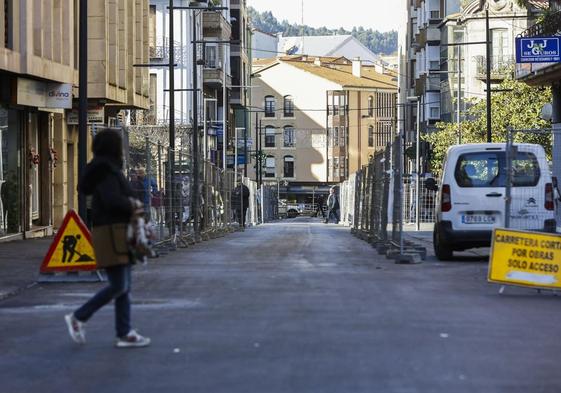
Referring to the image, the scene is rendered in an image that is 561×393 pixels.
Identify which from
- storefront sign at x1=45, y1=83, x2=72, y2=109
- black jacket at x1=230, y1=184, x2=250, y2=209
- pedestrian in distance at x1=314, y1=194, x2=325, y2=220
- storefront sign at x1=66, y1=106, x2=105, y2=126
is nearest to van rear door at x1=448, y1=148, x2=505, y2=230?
storefront sign at x1=45, y1=83, x2=72, y2=109

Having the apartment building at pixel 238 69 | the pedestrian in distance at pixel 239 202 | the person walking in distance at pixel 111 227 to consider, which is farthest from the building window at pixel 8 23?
the apartment building at pixel 238 69

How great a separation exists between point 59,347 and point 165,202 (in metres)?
17.3

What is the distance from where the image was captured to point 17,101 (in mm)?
31125

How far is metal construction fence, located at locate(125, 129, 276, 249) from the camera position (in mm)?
24094

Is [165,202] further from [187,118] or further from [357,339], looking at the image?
[187,118]

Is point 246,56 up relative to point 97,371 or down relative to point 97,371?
up

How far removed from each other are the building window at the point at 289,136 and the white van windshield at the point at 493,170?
A: 125 metres

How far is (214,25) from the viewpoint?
88062mm

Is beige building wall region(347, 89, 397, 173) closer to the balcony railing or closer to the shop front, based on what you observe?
the balcony railing

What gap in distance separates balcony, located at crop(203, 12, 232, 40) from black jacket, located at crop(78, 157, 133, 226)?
77.3m

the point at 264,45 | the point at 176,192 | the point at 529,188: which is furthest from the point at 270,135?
the point at 529,188

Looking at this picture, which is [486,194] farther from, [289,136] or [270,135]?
[270,135]

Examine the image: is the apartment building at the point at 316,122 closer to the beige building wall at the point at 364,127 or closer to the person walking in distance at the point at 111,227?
the beige building wall at the point at 364,127

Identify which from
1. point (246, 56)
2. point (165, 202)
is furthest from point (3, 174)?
point (246, 56)
